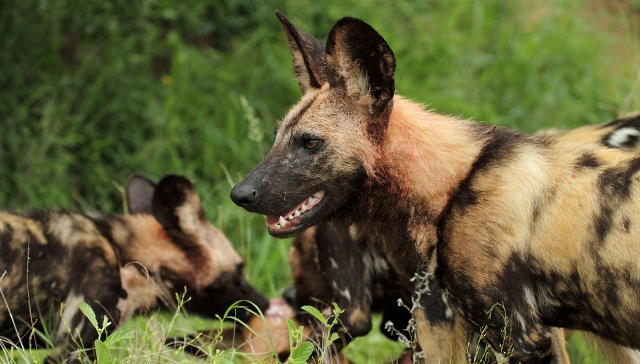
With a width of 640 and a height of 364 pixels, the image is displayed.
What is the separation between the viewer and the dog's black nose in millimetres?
2957

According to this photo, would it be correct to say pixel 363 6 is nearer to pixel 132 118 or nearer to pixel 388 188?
pixel 132 118

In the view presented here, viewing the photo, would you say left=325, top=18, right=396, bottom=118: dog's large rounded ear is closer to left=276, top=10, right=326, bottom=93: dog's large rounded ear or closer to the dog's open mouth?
left=276, top=10, right=326, bottom=93: dog's large rounded ear

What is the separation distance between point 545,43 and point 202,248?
487 centimetres

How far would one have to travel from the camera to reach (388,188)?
118 inches

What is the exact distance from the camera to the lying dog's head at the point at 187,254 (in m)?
4.27

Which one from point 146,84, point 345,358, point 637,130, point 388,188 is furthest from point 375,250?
point 146,84

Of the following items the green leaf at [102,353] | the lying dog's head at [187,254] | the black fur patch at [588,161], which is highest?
the black fur patch at [588,161]

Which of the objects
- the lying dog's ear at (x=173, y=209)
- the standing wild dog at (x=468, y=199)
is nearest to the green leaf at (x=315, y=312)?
the standing wild dog at (x=468, y=199)

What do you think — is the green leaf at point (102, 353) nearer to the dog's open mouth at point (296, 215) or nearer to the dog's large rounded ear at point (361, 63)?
the dog's open mouth at point (296, 215)

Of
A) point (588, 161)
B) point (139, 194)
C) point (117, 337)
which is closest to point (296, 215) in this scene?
point (117, 337)

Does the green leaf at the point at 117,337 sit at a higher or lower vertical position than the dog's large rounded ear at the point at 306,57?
lower

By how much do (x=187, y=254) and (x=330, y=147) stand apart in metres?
1.62

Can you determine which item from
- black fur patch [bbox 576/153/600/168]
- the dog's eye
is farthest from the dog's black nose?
black fur patch [bbox 576/153/600/168]

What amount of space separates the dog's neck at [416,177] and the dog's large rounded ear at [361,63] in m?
0.14
